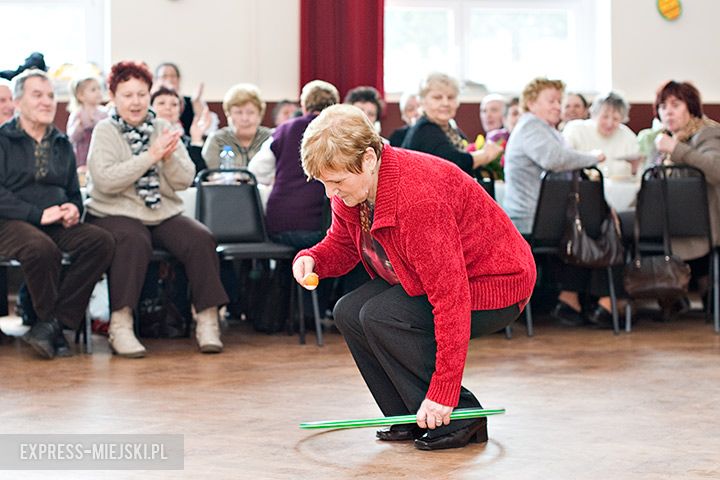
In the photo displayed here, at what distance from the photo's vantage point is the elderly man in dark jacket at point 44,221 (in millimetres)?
4777

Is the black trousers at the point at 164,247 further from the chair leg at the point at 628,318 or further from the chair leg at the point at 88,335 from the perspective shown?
the chair leg at the point at 628,318

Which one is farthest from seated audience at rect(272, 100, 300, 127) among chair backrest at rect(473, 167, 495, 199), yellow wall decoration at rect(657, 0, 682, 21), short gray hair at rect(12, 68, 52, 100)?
yellow wall decoration at rect(657, 0, 682, 21)

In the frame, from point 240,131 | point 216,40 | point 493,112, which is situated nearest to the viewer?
point 240,131

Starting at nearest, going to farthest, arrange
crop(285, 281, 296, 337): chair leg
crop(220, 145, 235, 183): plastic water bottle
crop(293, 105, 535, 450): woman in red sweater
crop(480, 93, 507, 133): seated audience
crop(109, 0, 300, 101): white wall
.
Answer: crop(293, 105, 535, 450): woman in red sweater → crop(285, 281, 296, 337): chair leg → crop(220, 145, 235, 183): plastic water bottle → crop(480, 93, 507, 133): seated audience → crop(109, 0, 300, 101): white wall

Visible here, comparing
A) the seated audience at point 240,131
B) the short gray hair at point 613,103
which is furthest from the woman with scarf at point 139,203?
the short gray hair at point 613,103

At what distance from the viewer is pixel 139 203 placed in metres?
5.04

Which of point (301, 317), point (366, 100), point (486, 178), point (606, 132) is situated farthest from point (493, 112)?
point (301, 317)

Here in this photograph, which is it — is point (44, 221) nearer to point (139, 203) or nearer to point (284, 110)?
point (139, 203)

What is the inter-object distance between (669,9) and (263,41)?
9.68 feet

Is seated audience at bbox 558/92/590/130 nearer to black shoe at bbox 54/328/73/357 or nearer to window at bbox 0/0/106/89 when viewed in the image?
window at bbox 0/0/106/89

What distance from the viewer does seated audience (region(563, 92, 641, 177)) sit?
6742 mm

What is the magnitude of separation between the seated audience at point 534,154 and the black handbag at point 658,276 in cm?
32

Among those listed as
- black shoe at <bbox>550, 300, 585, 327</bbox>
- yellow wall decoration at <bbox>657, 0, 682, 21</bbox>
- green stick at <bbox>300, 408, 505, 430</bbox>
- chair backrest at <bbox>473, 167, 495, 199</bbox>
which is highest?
yellow wall decoration at <bbox>657, 0, 682, 21</bbox>

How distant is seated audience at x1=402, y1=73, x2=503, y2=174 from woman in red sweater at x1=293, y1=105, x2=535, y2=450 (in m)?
→ 2.27
